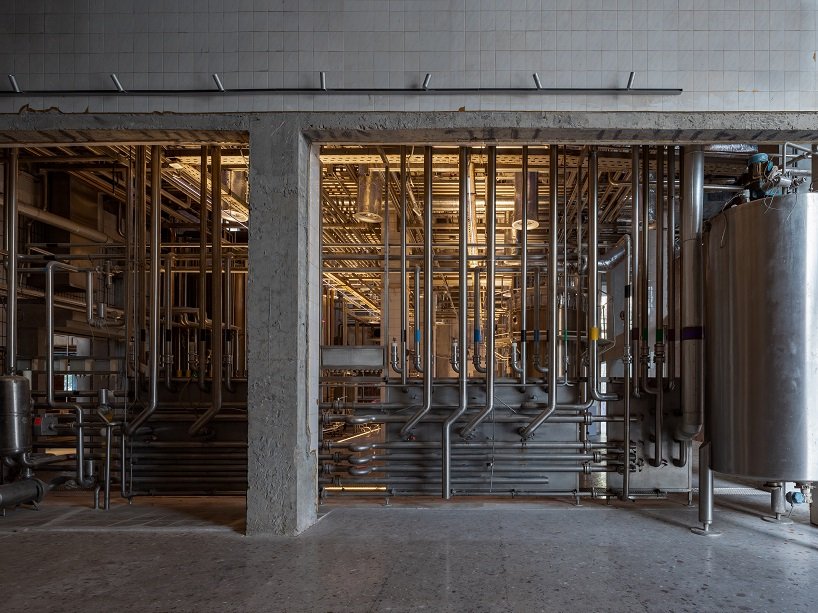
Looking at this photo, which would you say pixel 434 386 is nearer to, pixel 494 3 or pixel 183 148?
pixel 494 3

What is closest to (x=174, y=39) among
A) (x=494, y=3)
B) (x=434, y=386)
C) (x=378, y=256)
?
(x=494, y=3)

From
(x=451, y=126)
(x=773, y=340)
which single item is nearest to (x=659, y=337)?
(x=773, y=340)

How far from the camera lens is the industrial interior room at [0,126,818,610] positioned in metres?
3.95

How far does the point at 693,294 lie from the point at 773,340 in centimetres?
65

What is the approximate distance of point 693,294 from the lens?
4.34 m

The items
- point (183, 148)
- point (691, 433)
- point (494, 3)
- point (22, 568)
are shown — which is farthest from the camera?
point (183, 148)

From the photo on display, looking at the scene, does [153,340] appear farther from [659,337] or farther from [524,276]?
[659,337]

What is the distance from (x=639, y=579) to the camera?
325 centimetres

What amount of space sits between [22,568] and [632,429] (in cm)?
489

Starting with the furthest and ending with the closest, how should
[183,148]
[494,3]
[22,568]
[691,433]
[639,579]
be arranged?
1. [183,148]
2. [691,433]
3. [494,3]
4. [22,568]
5. [639,579]

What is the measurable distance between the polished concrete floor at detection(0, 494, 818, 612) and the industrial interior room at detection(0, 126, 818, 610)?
93 mm

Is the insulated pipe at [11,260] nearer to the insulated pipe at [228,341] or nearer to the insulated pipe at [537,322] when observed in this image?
the insulated pipe at [228,341]

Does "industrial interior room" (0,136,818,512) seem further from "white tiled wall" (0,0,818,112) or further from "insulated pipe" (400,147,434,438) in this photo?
"white tiled wall" (0,0,818,112)

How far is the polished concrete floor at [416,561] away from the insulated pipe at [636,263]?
1399mm
